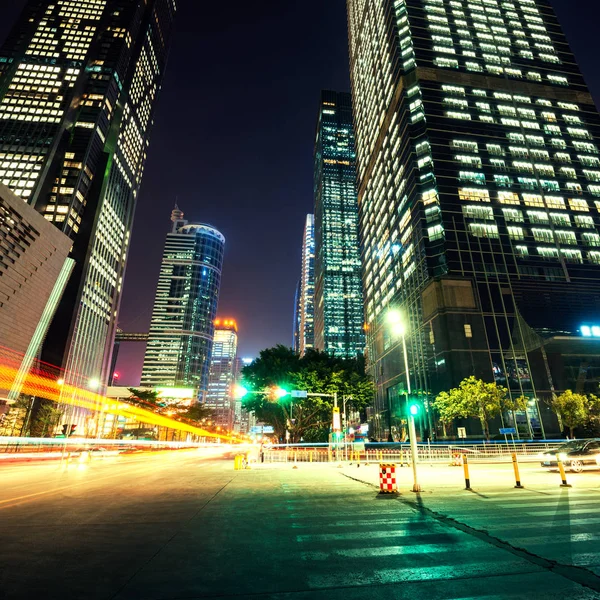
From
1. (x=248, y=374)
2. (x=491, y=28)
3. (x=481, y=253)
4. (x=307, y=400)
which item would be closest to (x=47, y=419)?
(x=248, y=374)

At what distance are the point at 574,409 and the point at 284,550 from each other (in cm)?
5452

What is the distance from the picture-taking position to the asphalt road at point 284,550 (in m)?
4.48

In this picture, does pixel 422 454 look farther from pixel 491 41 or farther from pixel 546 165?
pixel 491 41

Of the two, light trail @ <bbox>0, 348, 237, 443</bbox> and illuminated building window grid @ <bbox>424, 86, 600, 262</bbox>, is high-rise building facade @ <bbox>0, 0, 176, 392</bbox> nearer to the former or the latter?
light trail @ <bbox>0, 348, 237, 443</bbox>

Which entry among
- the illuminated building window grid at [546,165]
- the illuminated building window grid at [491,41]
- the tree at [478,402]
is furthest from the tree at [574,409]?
the illuminated building window grid at [491,41]

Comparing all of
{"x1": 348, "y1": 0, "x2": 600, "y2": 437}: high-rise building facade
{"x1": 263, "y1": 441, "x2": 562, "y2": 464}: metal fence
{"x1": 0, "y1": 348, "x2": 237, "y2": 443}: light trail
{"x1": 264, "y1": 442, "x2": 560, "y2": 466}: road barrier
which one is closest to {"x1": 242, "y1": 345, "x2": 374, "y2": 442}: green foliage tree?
{"x1": 263, "y1": 441, "x2": 562, "y2": 464}: metal fence

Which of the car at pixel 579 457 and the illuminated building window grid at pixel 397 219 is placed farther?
the illuminated building window grid at pixel 397 219

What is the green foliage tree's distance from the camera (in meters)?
43.5

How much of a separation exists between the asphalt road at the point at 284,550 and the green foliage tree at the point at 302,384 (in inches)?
1271

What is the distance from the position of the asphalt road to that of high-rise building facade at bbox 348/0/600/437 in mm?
52350

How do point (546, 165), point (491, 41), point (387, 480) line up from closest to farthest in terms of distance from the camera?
point (387, 480) < point (546, 165) < point (491, 41)

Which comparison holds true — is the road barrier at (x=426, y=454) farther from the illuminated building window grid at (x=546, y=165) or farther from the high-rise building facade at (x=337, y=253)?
the high-rise building facade at (x=337, y=253)

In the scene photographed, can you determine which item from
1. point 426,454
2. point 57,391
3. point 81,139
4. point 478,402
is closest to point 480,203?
point 478,402

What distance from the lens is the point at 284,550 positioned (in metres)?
6.24
